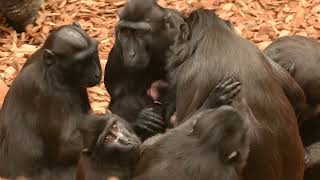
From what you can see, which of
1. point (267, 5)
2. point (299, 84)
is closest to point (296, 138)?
point (299, 84)

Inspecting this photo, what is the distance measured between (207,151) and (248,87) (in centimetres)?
59

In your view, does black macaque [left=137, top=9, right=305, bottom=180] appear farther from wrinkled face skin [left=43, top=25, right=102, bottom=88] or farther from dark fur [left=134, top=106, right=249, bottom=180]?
wrinkled face skin [left=43, top=25, right=102, bottom=88]

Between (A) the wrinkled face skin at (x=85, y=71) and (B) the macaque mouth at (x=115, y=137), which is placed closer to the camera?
(B) the macaque mouth at (x=115, y=137)

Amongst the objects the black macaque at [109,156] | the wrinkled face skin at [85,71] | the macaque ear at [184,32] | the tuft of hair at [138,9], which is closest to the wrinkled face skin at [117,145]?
the black macaque at [109,156]

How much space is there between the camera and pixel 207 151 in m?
3.78

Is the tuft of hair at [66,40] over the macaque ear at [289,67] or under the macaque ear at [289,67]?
over

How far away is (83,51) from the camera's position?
16.3 feet

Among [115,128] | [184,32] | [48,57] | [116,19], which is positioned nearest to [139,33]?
[184,32]

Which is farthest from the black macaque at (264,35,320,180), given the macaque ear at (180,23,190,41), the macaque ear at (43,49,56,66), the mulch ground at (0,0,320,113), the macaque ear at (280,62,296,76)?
the mulch ground at (0,0,320,113)

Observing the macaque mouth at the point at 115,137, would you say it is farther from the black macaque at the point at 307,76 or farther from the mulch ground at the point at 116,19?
the mulch ground at the point at 116,19

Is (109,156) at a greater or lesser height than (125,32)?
lesser

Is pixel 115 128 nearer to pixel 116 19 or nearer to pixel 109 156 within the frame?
pixel 109 156

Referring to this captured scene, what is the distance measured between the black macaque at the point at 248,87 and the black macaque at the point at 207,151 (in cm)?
12

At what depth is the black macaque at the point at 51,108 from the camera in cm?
498
